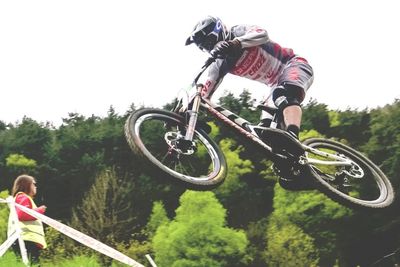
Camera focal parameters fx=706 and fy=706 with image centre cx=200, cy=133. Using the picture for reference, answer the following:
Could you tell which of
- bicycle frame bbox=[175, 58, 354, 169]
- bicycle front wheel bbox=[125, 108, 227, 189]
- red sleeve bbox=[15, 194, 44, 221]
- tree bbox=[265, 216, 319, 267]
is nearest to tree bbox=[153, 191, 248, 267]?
tree bbox=[265, 216, 319, 267]

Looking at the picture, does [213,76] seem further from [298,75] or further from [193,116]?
[298,75]

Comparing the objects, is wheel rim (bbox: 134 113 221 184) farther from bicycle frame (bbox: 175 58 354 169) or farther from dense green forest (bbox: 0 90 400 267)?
dense green forest (bbox: 0 90 400 267)

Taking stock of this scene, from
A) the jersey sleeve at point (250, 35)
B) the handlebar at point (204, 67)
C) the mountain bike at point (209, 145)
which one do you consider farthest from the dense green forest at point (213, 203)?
the jersey sleeve at point (250, 35)

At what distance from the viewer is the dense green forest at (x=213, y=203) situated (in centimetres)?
3731

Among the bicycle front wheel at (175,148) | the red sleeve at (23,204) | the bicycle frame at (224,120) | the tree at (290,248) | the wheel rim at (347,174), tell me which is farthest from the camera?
the tree at (290,248)

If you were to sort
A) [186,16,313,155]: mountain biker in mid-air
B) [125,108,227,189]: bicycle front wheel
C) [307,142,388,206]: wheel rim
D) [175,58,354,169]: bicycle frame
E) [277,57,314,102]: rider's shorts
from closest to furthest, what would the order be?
[125,108,227,189]: bicycle front wheel
[186,16,313,155]: mountain biker in mid-air
[175,58,354,169]: bicycle frame
[277,57,314,102]: rider's shorts
[307,142,388,206]: wheel rim

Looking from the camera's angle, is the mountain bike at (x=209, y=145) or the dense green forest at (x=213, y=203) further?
the dense green forest at (x=213, y=203)

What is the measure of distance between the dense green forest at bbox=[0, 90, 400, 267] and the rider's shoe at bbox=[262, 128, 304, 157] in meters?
18.4

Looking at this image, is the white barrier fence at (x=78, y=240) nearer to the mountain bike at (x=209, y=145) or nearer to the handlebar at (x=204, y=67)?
the mountain bike at (x=209, y=145)

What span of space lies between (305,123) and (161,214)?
1330cm

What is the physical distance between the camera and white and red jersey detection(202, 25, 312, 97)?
784cm

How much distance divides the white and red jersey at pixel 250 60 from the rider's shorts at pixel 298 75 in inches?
3.9

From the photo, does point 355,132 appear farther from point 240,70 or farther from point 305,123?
point 240,70

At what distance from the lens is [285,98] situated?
27.4 ft
